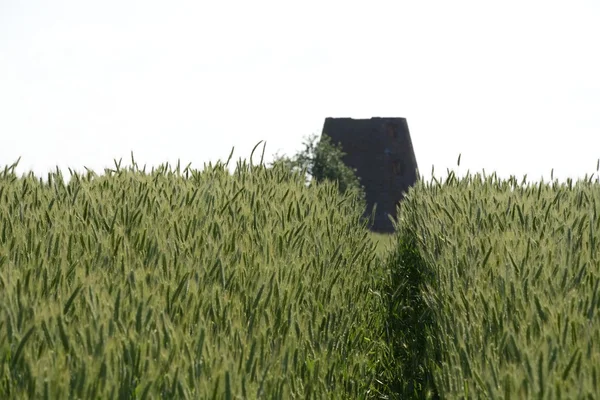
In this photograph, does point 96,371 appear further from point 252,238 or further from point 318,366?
point 252,238

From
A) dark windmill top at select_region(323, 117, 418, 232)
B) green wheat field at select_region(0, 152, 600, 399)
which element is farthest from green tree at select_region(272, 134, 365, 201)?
green wheat field at select_region(0, 152, 600, 399)

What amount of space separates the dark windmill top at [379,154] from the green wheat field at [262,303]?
2859 centimetres

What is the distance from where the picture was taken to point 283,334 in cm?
328

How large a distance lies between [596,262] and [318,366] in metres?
2.02

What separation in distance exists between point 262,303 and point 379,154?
3239 cm

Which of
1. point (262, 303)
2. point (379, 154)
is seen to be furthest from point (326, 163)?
point (262, 303)

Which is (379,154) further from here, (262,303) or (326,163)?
(262,303)

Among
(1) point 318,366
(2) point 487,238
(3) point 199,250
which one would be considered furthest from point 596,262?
(3) point 199,250

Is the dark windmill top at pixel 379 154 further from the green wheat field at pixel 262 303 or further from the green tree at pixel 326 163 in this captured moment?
the green wheat field at pixel 262 303

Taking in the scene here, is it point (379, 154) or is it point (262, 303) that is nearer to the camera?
point (262, 303)

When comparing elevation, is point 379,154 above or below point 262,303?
above

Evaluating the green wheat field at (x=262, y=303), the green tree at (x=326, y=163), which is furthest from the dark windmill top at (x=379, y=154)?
the green wheat field at (x=262, y=303)

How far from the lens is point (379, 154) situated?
35562mm

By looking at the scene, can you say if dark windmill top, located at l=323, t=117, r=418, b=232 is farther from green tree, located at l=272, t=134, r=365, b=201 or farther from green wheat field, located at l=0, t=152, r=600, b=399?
green wheat field, located at l=0, t=152, r=600, b=399
